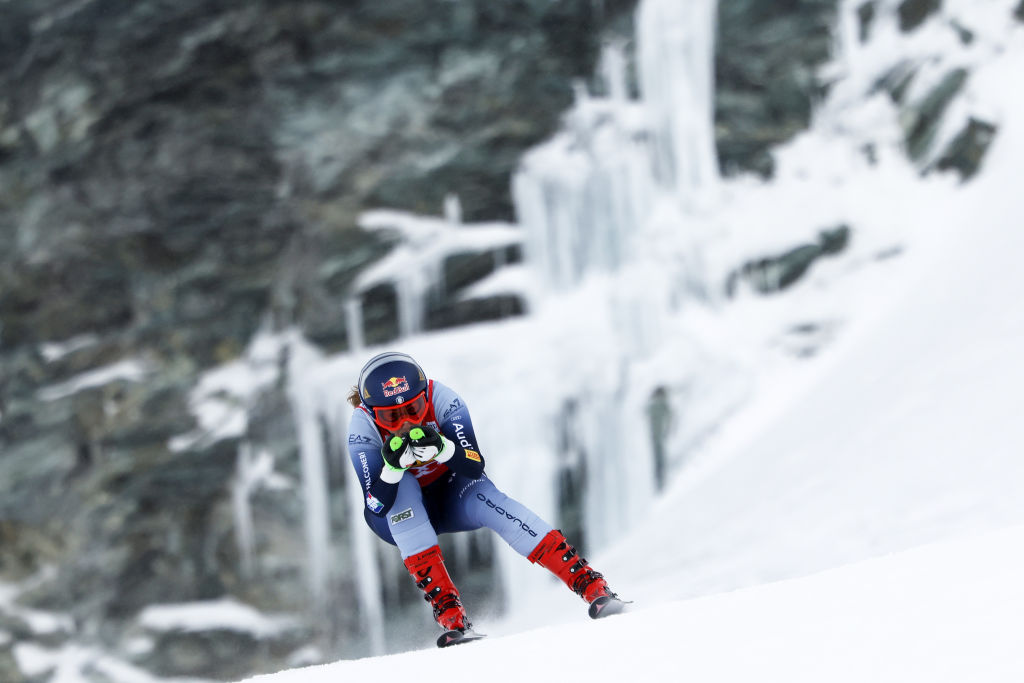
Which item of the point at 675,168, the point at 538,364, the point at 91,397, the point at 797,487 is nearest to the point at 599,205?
the point at 675,168

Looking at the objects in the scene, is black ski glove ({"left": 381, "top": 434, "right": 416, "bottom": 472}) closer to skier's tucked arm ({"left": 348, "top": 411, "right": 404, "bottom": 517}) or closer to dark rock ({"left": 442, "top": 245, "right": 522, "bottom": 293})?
skier's tucked arm ({"left": 348, "top": 411, "right": 404, "bottom": 517})

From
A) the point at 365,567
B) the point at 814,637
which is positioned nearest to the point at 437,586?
the point at 814,637

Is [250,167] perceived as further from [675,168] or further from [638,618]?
[638,618]

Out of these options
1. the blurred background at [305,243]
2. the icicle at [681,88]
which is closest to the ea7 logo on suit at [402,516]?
the blurred background at [305,243]

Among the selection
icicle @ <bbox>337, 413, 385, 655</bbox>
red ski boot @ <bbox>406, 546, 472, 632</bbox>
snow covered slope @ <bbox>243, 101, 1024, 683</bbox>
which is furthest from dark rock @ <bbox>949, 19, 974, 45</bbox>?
red ski boot @ <bbox>406, 546, 472, 632</bbox>

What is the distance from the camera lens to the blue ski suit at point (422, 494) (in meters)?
3.83

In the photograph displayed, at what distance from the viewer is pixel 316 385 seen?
46.9ft

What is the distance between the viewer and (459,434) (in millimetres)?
3893

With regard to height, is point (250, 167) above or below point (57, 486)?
above

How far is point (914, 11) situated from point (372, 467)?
11899 mm

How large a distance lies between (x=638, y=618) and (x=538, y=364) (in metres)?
10.5

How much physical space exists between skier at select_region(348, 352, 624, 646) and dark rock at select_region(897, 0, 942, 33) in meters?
11.4

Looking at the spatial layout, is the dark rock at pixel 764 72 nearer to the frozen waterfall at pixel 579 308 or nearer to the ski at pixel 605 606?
the frozen waterfall at pixel 579 308

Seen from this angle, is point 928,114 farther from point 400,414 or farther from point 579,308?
point 400,414
